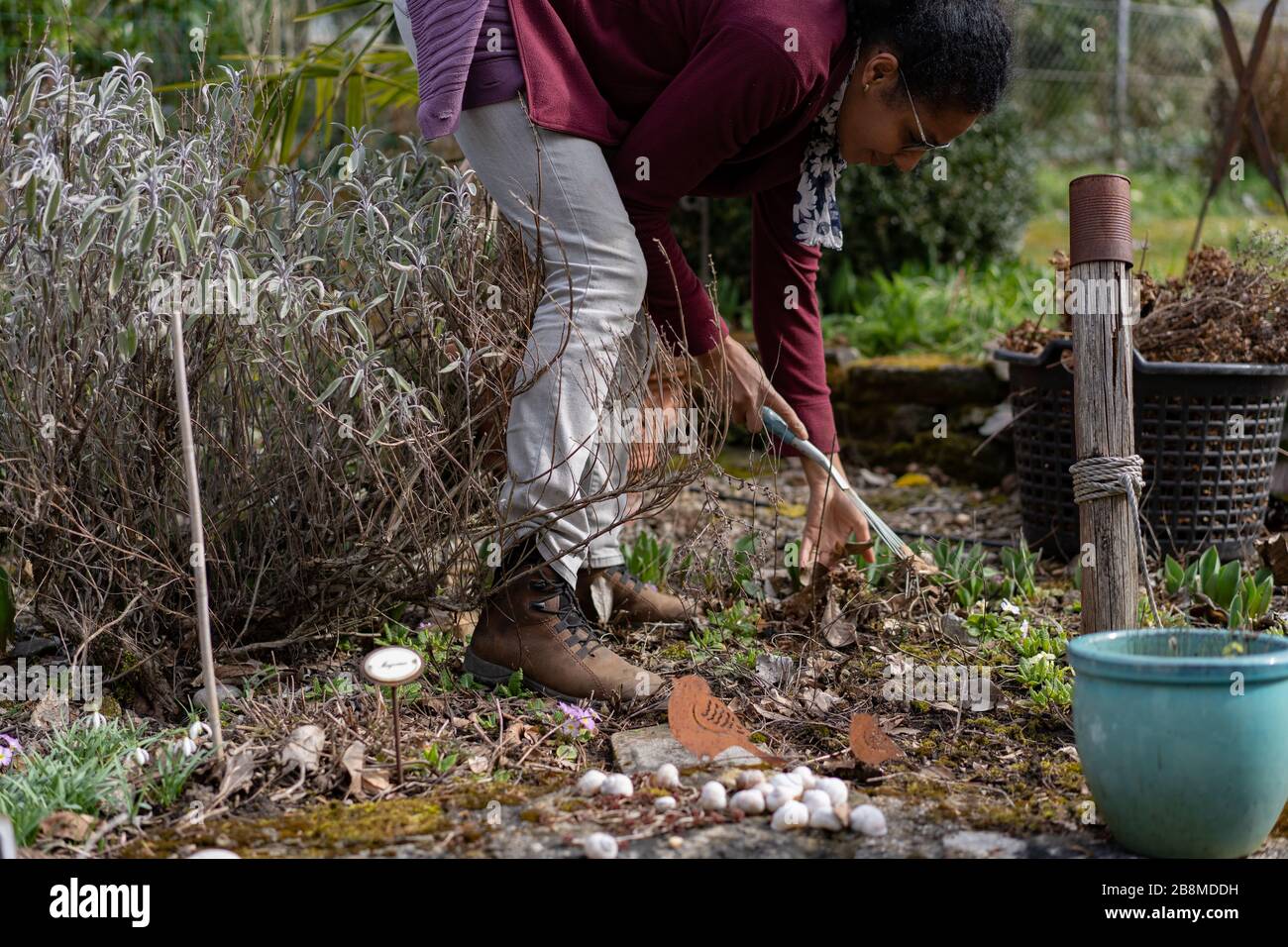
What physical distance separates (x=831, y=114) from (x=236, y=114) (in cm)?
109

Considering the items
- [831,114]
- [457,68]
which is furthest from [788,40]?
[457,68]

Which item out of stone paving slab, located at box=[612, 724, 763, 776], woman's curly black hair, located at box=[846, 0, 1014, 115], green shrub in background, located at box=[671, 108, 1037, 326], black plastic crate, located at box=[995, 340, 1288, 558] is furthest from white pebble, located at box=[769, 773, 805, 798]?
green shrub in background, located at box=[671, 108, 1037, 326]

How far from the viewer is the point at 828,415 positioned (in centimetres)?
264

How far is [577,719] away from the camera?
209 centimetres

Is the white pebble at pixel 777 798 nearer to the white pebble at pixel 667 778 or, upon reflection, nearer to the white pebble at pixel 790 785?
the white pebble at pixel 790 785

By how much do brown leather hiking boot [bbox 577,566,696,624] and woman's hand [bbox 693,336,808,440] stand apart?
488mm

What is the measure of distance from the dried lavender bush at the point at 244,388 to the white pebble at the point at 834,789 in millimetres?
638

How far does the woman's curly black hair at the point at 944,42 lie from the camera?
205 cm

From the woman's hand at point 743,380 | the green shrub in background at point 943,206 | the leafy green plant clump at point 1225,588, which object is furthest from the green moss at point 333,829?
the green shrub in background at point 943,206

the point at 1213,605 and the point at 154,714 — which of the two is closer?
the point at 154,714

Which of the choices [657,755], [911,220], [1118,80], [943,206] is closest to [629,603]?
[657,755]

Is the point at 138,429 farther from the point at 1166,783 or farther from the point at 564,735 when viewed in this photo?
the point at 1166,783

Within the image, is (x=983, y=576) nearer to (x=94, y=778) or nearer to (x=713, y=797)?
(x=713, y=797)

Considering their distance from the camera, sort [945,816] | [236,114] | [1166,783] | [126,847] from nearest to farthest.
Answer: [1166,783] → [126,847] → [945,816] → [236,114]
